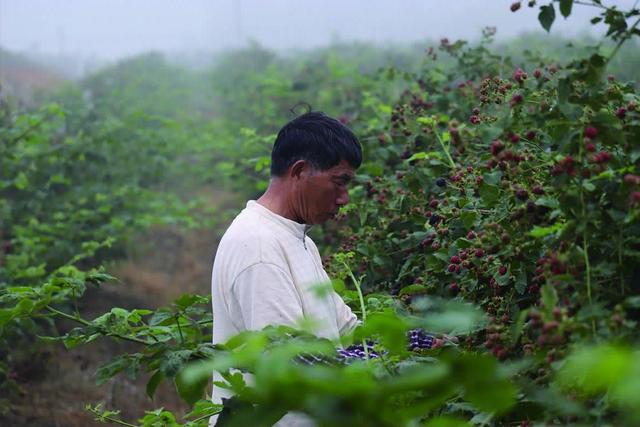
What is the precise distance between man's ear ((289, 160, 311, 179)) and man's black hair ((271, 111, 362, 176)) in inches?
0.5

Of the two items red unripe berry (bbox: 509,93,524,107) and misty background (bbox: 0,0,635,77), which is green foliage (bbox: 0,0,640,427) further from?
misty background (bbox: 0,0,635,77)

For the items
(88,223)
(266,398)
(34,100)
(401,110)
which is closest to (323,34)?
(34,100)

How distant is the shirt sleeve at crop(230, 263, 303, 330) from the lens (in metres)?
2.02

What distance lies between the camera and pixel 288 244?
2.25 meters

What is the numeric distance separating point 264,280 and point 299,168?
392 mm

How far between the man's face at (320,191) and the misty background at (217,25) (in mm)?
9206

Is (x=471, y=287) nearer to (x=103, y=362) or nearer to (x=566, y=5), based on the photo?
(x=566, y=5)

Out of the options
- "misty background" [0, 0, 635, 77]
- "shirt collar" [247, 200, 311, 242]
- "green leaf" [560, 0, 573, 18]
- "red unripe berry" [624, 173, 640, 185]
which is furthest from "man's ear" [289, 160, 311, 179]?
"misty background" [0, 0, 635, 77]

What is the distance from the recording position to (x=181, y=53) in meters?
18.8

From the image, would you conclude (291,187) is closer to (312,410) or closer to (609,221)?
(609,221)

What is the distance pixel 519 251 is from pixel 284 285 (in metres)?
0.58

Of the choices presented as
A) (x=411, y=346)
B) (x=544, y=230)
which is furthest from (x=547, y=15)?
(x=411, y=346)

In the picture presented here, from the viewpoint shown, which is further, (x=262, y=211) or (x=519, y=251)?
(x=262, y=211)

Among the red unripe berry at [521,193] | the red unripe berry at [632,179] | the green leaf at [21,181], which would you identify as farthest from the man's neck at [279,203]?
the green leaf at [21,181]
